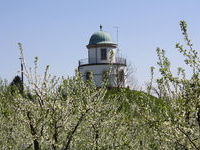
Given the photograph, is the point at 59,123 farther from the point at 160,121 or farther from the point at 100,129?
the point at 160,121

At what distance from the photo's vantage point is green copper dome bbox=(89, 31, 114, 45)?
5075 centimetres

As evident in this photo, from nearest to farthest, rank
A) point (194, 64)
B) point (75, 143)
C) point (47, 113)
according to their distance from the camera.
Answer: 1. point (194, 64)
2. point (47, 113)
3. point (75, 143)

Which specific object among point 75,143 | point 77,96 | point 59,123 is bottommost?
point 75,143

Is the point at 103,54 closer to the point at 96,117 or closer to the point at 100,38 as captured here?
the point at 100,38

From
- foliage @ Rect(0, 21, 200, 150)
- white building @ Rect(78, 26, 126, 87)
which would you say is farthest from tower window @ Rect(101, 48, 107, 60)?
foliage @ Rect(0, 21, 200, 150)

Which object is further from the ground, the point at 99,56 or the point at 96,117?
the point at 99,56

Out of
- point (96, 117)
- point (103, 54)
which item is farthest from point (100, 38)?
point (96, 117)

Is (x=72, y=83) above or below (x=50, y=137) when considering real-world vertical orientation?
above

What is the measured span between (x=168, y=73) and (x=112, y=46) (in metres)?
44.4

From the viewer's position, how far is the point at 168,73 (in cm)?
675

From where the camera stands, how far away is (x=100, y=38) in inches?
2010

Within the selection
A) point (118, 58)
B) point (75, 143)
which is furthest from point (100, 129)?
point (118, 58)

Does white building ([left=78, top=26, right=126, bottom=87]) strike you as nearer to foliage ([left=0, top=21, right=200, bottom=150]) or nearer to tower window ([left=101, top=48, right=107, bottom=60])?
tower window ([left=101, top=48, right=107, bottom=60])

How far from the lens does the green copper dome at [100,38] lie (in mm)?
50750
